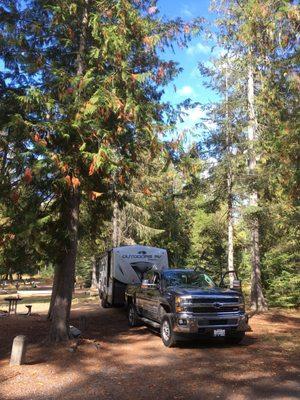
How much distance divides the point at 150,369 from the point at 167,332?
220cm

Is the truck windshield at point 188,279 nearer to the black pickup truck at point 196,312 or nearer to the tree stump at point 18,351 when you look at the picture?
the black pickup truck at point 196,312

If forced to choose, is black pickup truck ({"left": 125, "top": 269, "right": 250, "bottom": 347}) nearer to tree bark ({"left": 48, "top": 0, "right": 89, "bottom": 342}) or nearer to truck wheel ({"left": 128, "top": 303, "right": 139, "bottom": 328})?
tree bark ({"left": 48, "top": 0, "right": 89, "bottom": 342})

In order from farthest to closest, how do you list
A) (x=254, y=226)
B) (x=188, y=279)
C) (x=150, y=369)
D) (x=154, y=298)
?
(x=254, y=226)
(x=188, y=279)
(x=154, y=298)
(x=150, y=369)

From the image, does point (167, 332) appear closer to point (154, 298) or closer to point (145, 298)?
point (154, 298)

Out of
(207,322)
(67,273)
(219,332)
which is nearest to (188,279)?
(207,322)

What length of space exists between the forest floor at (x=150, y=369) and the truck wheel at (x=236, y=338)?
0.69 ft

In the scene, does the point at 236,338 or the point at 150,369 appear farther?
the point at 236,338

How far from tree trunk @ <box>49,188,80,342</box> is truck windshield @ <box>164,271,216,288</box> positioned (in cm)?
262

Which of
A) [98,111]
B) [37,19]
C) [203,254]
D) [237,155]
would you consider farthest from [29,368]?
[203,254]

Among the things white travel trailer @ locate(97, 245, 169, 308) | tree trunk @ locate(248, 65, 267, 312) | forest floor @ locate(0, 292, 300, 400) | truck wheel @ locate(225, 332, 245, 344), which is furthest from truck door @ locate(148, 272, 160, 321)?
tree trunk @ locate(248, 65, 267, 312)

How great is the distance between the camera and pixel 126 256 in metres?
18.3

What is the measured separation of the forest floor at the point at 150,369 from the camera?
704 centimetres

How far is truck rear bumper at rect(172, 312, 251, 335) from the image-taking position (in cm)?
1010

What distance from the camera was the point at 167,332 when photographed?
1073 cm
